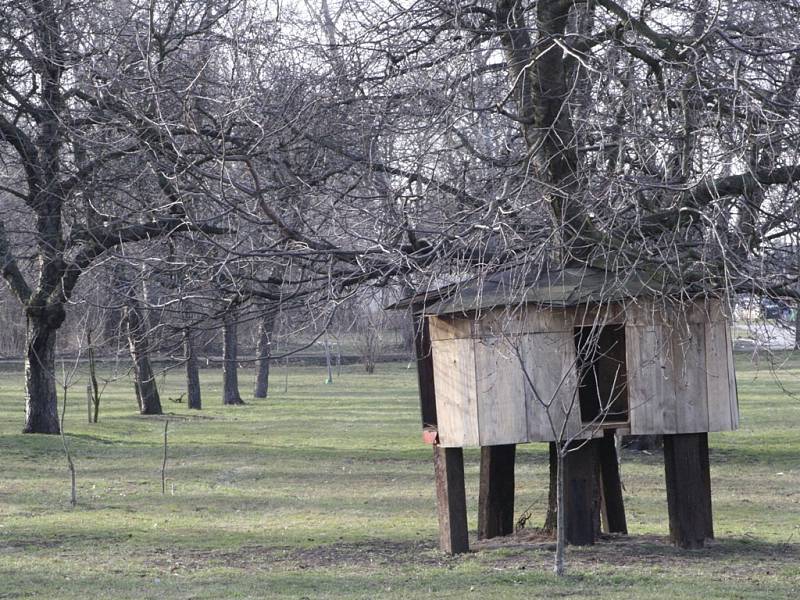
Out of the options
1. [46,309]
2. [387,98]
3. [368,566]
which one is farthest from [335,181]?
[46,309]

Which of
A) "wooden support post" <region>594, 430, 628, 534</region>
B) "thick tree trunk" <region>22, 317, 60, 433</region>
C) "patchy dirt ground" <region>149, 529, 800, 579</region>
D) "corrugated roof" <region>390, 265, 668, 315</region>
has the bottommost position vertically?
"patchy dirt ground" <region>149, 529, 800, 579</region>

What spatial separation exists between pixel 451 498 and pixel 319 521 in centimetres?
380

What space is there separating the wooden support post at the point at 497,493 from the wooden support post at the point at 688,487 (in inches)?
61.1

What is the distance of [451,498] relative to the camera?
366 inches

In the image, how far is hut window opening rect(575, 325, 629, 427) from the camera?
906 centimetres

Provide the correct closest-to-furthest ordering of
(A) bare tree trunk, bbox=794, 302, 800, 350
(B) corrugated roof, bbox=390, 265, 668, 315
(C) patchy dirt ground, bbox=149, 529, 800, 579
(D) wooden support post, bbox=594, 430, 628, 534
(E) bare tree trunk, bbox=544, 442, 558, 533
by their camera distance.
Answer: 1. (A) bare tree trunk, bbox=794, 302, 800, 350
2. (B) corrugated roof, bbox=390, 265, 668, 315
3. (C) patchy dirt ground, bbox=149, 529, 800, 579
4. (E) bare tree trunk, bbox=544, 442, 558, 533
5. (D) wooden support post, bbox=594, 430, 628, 534

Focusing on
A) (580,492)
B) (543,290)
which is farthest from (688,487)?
(543,290)

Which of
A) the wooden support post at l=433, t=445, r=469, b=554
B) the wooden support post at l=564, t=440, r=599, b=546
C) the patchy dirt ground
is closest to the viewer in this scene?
the patchy dirt ground

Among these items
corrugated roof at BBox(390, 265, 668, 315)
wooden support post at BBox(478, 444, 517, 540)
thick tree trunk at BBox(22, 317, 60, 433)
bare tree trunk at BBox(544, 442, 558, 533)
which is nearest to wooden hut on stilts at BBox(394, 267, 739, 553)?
corrugated roof at BBox(390, 265, 668, 315)

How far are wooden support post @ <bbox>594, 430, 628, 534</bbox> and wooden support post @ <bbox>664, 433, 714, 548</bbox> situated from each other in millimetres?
1218

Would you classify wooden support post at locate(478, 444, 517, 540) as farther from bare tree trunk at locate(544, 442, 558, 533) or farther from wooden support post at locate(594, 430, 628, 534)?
wooden support post at locate(594, 430, 628, 534)

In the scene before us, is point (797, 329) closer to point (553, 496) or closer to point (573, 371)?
point (573, 371)

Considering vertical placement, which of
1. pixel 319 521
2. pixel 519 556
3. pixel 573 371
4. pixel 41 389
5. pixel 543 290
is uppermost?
pixel 543 290

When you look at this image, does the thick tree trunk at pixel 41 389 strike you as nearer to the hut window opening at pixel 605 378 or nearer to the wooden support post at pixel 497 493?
the wooden support post at pixel 497 493
